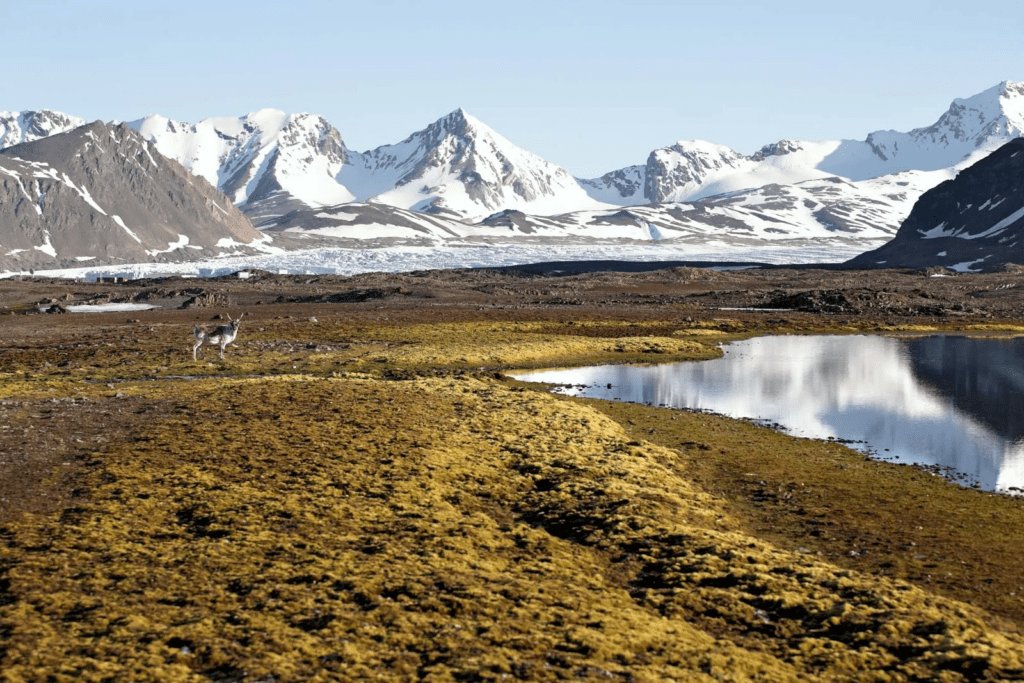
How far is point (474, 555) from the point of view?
16062 millimetres

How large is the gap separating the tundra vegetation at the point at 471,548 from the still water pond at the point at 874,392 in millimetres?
2799

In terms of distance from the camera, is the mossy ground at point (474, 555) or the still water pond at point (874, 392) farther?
the still water pond at point (874, 392)

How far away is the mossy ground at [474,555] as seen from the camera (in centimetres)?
1223

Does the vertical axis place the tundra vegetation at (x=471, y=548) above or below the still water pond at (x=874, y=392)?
above

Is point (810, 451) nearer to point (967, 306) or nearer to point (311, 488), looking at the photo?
point (311, 488)

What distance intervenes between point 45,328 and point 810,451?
60.7 meters

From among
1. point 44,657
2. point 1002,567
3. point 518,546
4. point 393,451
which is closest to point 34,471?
point 393,451

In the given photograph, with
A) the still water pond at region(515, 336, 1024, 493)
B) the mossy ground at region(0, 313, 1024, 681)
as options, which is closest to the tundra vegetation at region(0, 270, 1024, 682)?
the mossy ground at region(0, 313, 1024, 681)

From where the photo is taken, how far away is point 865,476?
23.6 meters

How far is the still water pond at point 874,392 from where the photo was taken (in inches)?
1109

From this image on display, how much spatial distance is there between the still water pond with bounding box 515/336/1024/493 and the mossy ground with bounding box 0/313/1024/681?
3.22 m

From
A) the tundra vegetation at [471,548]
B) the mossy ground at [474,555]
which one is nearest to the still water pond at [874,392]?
the tundra vegetation at [471,548]

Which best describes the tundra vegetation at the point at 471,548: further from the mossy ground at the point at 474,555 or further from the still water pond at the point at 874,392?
the still water pond at the point at 874,392

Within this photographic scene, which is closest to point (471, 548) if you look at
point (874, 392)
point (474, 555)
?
point (474, 555)
